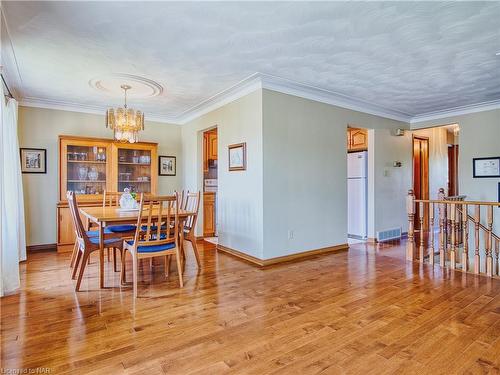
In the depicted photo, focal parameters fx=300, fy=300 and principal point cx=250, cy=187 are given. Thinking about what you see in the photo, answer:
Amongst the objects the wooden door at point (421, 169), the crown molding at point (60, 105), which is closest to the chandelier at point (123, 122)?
the crown molding at point (60, 105)

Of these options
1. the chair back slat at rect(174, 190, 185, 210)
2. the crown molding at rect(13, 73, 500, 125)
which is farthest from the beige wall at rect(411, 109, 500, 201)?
the chair back slat at rect(174, 190, 185, 210)

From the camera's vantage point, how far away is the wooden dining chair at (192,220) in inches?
147

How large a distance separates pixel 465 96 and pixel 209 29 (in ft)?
13.8

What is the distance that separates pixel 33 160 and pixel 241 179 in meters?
3.37

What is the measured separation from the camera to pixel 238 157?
4.37 metres

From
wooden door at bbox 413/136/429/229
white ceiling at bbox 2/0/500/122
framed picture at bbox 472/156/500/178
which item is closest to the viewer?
white ceiling at bbox 2/0/500/122

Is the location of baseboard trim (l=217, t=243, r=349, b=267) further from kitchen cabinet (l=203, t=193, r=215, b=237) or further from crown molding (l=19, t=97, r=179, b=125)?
crown molding (l=19, t=97, r=179, b=125)

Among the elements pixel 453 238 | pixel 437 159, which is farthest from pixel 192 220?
pixel 437 159

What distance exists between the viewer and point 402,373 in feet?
5.60

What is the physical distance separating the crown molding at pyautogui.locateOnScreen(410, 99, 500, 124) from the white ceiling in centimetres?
63

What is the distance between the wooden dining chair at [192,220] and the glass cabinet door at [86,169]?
Answer: 193 centimetres

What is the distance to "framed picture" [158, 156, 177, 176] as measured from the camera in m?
5.94

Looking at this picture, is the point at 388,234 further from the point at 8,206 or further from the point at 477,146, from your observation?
the point at 8,206

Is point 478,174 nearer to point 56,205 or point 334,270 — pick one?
point 334,270
